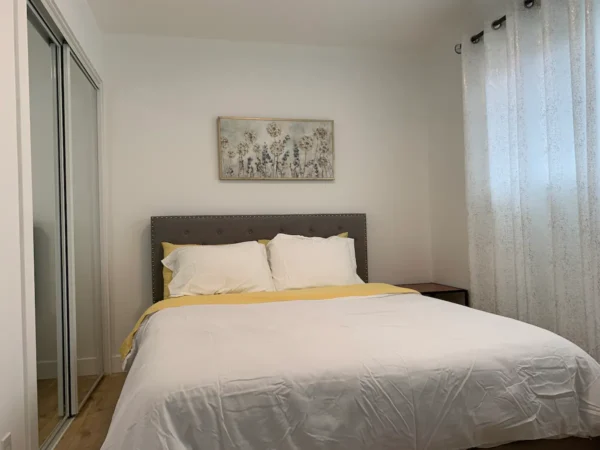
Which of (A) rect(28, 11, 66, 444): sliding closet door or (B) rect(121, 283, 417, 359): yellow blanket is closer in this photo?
(A) rect(28, 11, 66, 444): sliding closet door

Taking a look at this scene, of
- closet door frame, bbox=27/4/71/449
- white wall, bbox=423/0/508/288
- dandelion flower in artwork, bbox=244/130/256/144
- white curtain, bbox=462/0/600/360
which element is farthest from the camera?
dandelion flower in artwork, bbox=244/130/256/144

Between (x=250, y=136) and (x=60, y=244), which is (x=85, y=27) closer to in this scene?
(x=250, y=136)

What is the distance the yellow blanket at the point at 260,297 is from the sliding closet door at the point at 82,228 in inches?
15.3

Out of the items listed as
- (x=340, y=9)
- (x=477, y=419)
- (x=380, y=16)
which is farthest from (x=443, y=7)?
(x=477, y=419)

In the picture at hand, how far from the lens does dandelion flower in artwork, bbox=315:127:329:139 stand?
376cm

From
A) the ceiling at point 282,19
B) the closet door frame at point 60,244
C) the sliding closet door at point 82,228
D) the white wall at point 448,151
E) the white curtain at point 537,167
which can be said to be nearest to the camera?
the white curtain at point 537,167

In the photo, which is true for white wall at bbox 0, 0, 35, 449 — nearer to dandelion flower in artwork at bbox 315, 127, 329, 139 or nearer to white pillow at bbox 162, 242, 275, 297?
white pillow at bbox 162, 242, 275, 297

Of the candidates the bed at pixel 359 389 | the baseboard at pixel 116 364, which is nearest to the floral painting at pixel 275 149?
the baseboard at pixel 116 364

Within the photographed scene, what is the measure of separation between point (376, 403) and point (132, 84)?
3.04 metres

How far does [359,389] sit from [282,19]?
2.76m

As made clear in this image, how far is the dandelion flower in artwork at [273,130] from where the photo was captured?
366 centimetres

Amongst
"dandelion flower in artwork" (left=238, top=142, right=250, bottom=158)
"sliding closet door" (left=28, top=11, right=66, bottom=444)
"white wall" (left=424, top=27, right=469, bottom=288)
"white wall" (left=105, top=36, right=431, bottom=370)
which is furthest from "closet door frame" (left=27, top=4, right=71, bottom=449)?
"white wall" (left=424, top=27, right=469, bottom=288)

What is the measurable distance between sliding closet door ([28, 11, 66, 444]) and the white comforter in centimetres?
67

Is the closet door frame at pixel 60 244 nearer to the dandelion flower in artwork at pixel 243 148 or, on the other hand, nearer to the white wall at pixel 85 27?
the white wall at pixel 85 27
